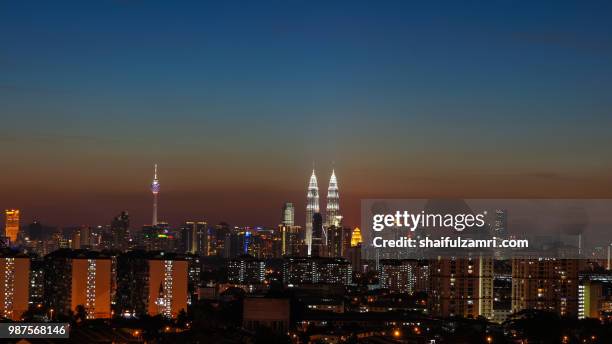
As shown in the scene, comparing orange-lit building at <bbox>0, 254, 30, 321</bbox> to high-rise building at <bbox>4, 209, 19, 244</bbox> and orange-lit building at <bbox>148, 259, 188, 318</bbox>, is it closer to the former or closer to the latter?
orange-lit building at <bbox>148, 259, 188, 318</bbox>

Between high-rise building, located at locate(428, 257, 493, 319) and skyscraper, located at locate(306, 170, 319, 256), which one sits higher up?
skyscraper, located at locate(306, 170, 319, 256)

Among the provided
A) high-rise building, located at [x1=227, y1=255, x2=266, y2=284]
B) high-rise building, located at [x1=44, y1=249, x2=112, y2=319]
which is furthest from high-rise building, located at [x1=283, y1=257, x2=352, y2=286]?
high-rise building, located at [x1=44, y1=249, x2=112, y2=319]

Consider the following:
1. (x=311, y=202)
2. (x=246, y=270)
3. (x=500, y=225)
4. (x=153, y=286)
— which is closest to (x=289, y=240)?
(x=311, y=202)

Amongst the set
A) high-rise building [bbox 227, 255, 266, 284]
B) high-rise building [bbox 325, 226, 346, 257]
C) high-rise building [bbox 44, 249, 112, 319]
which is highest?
high-rise building [bbox 325, 226, 346, 257]

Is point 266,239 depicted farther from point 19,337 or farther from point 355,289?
point 19,337

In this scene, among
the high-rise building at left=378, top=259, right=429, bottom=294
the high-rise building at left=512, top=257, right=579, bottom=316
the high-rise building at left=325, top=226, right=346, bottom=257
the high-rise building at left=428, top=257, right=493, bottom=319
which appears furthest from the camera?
the high-rise building at left=325, top=226, right=346, bottom=257

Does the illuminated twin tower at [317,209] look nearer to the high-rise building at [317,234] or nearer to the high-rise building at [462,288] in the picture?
the high-rise building at [317,234]

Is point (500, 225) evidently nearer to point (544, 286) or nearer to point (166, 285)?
point (544, 286)

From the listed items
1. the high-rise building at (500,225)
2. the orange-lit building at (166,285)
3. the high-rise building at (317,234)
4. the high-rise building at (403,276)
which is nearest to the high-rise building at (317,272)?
the high-rise building at (403,276)
